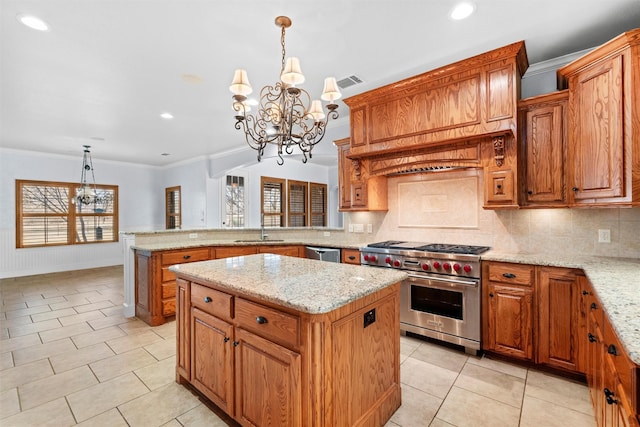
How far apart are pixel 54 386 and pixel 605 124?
4.59 meters

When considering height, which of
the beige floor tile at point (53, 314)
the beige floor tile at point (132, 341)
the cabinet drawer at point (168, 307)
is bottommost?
the beige floor tile at point (132, 341)

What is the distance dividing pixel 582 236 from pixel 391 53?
2.37 meters

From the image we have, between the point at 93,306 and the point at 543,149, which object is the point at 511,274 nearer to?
the point at 543,149

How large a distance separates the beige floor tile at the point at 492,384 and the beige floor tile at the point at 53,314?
15.5 feet

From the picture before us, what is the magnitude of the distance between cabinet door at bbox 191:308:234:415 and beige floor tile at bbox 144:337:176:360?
3.10 ft

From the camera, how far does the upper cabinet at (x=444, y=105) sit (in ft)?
8.39

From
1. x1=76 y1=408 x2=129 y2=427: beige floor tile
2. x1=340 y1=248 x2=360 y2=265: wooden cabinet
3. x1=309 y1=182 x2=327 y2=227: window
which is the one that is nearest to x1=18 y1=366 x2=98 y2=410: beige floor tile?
x1=76 y1=408 x2=129 y2=427: beige floor tile

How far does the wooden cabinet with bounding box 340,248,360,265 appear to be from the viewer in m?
3.63

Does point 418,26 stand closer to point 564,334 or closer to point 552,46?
point 552,46

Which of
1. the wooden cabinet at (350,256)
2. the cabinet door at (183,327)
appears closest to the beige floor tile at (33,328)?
the cabinet door at (183,327)

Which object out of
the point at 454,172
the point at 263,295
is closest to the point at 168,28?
the point at 263,295

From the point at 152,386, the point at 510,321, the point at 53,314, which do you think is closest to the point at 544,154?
the point at 510,321

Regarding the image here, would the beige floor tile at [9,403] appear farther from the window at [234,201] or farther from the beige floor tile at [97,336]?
the window at [234,201]

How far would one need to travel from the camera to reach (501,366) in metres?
2.55
